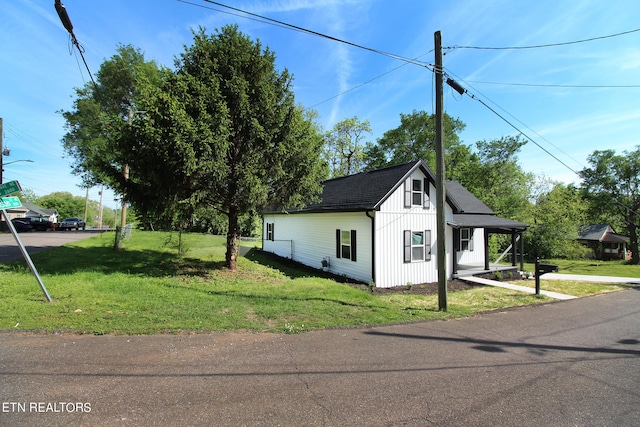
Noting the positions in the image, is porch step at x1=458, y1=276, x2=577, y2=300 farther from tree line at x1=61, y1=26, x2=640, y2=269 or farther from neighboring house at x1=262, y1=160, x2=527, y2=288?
tree line at x1=61, y1=26, x2=640, y2=269

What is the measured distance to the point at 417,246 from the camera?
1299 centimetres

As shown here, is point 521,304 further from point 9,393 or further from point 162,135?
point 162,135

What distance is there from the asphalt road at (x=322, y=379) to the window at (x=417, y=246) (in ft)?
21.4

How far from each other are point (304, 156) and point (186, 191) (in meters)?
4.35

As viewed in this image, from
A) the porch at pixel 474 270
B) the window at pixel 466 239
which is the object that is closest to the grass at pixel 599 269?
the window at pixel 466 239

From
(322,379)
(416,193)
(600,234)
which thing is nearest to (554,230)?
(600,234)

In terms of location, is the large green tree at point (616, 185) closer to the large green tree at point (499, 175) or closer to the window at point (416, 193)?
the large green tree at point (499, 175)

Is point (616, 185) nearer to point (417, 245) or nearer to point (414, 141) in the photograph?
point (414, 141)

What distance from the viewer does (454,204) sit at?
14.1m

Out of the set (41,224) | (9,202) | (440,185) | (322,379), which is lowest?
(322,379)

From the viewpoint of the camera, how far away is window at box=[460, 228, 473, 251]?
17.2 m

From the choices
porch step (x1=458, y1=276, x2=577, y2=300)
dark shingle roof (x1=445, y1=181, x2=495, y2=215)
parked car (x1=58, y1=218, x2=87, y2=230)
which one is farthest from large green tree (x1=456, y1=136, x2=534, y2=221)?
parked car (x1=58, y1=218, x2=87, y2=230)

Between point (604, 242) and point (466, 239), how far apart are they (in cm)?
4214

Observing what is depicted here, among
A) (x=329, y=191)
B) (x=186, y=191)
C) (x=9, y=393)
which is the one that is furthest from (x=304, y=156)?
(x=9, y=393)
